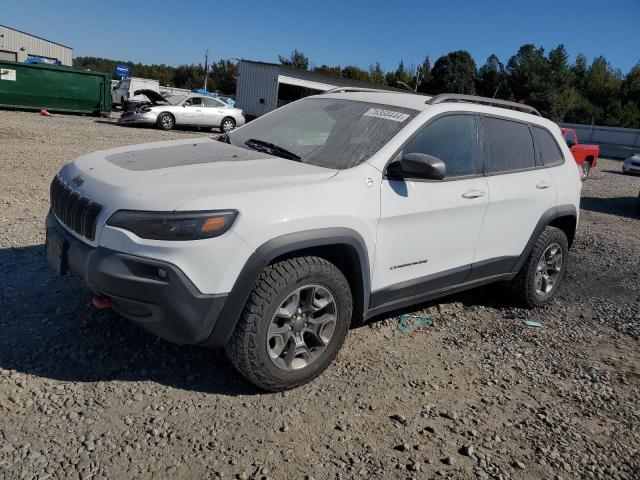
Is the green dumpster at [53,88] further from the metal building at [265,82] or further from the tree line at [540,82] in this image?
the tree line at [540,82]

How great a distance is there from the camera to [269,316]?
291 cm

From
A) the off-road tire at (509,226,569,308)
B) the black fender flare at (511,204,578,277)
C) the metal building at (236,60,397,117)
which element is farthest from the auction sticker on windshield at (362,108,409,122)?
the metal building at (236,60,397,117)

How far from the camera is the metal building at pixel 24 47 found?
176 ft

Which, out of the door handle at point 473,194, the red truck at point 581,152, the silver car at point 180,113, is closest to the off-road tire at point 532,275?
the door handle at point 473,194

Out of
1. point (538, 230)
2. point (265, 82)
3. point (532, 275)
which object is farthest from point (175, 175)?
point (265, 82)

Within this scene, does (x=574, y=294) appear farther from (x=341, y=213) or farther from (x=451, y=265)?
(x=341, y=213)

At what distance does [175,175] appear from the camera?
299 centimetres

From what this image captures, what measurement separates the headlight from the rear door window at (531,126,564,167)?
3131mm

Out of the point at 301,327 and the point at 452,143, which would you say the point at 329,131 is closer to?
the point at 452,143

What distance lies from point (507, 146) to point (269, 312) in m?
2.55

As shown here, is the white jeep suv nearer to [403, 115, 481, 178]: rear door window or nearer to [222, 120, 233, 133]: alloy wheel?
[403, 115, 481, 178]: rear door window

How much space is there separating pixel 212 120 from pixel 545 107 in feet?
138

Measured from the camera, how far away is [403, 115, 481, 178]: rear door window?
3643mm

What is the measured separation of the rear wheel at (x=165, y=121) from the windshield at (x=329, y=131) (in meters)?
16.8
